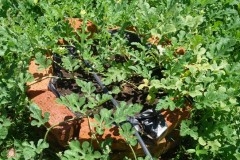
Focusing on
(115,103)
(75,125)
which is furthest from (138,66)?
(75,125)

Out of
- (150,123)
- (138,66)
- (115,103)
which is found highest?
(138,66)

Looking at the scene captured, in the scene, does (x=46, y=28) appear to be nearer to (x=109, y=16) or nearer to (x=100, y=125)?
(x=109, y=16)

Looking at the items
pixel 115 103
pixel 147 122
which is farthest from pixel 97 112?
pixel 147 122

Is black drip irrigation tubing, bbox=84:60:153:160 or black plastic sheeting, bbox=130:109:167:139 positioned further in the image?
black plastic sheeting, bbox=130:109:167:139

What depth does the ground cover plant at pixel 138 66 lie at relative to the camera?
8.07ft

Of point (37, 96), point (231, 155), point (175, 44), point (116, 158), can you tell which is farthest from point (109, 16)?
point (231, 155)

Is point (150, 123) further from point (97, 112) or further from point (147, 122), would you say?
point (97, 112)

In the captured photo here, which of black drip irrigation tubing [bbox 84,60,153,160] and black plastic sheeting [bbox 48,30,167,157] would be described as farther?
black plastic sheeting [bbox 48,30,167,157]

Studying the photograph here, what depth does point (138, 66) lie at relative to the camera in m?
2.61

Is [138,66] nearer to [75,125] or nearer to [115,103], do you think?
[115,103]

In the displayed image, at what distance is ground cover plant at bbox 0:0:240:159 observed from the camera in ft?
8.07

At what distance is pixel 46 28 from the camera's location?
2762mm

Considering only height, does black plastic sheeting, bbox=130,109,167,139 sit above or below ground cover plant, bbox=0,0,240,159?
below

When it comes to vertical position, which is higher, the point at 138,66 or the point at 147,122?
the point at 138,66
